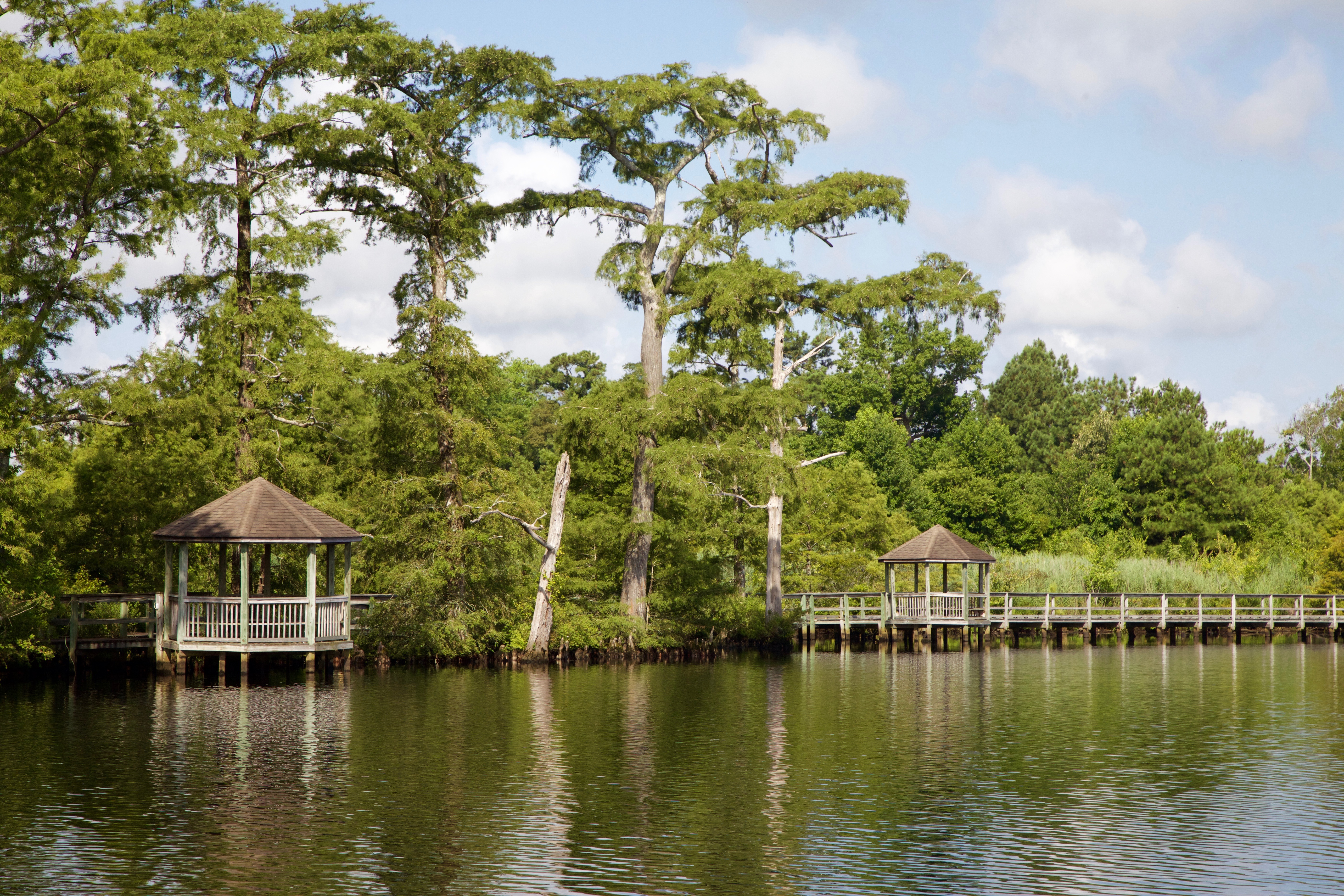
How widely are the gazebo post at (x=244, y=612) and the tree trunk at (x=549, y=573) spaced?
23.1ft

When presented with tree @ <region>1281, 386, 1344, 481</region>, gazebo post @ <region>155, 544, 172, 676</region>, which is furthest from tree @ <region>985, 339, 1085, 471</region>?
gazebo post @ <region>155, 544, 172, 676</region>

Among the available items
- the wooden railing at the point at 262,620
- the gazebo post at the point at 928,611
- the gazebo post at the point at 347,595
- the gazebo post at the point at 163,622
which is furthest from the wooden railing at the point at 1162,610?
the gazebo post at the point at 163,622

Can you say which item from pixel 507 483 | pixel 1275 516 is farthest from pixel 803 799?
pixel 1275 516

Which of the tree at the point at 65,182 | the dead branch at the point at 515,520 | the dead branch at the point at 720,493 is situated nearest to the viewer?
the tree at the point at 65,182

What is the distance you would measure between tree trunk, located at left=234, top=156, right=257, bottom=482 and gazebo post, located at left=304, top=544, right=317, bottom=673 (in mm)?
4466

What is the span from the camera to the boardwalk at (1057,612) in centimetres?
4150

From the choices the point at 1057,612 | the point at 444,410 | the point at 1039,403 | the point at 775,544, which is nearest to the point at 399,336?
the point at 444,410

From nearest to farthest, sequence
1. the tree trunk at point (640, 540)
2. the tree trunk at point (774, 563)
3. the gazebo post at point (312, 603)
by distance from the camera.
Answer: the gazebo post at point (312, 603), the tree trunk at point (640, 540), the tree trunk at point (774, 563)

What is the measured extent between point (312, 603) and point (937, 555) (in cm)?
1961

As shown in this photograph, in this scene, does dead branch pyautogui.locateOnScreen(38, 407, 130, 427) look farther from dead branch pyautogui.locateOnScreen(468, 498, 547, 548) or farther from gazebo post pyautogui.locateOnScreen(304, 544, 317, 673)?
dead branch pyautogui.locateOnScreen(468, 498, 547, 548)

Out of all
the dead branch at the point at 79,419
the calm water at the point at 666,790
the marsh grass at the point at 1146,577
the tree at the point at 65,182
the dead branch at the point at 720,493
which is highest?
the tree at the point at 65,182

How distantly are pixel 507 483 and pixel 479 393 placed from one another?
9.97ft

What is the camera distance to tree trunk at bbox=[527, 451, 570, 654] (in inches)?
1296

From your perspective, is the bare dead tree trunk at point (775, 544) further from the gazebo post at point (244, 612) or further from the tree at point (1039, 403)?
the tree at point (1039, 403)
